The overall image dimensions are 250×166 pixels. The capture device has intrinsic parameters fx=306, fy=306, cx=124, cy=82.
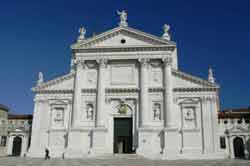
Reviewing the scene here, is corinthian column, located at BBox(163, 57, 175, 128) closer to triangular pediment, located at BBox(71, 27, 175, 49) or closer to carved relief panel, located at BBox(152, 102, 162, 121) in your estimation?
carved relief panel, located at BBox(152, 102, 162, 121)

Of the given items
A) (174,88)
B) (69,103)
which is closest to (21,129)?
(69,103)

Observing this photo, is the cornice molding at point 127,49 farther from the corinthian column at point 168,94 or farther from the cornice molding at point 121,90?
the cornice molding at point 121,90

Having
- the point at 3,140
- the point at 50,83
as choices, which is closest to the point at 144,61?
the point at 50,83

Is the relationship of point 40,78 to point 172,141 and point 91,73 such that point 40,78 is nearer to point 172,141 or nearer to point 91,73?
point 91,73

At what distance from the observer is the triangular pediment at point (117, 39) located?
34050 millimetres

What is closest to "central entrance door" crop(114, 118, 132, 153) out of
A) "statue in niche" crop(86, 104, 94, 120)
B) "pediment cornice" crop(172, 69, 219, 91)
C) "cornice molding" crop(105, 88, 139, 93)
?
"statue in niche" crop(86, 104, 94, 120)

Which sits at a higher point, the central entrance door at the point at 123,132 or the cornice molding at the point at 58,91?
the cornice molding at the point at 58,91

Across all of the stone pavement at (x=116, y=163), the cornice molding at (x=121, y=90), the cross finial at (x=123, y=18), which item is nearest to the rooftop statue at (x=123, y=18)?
the cross finial at (x=123, y=18)

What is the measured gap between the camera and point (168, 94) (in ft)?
105

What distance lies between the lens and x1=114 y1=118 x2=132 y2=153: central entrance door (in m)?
32.6

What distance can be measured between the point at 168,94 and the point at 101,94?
709cm

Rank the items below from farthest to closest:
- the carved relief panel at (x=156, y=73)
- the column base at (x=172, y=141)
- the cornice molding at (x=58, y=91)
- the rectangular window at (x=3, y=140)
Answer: the rectangular window at (x=3, y=140) → the cornice molding at (x=58, y=91) → the carved relief panel at (x=156, y=73) → the column base at (x=172, y=141)

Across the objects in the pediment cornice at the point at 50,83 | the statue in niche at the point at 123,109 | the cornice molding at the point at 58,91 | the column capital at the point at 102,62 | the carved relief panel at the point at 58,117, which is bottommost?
the carved relief panel at the point at 58,117

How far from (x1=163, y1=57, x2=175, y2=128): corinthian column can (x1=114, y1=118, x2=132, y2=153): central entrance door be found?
413 cm
